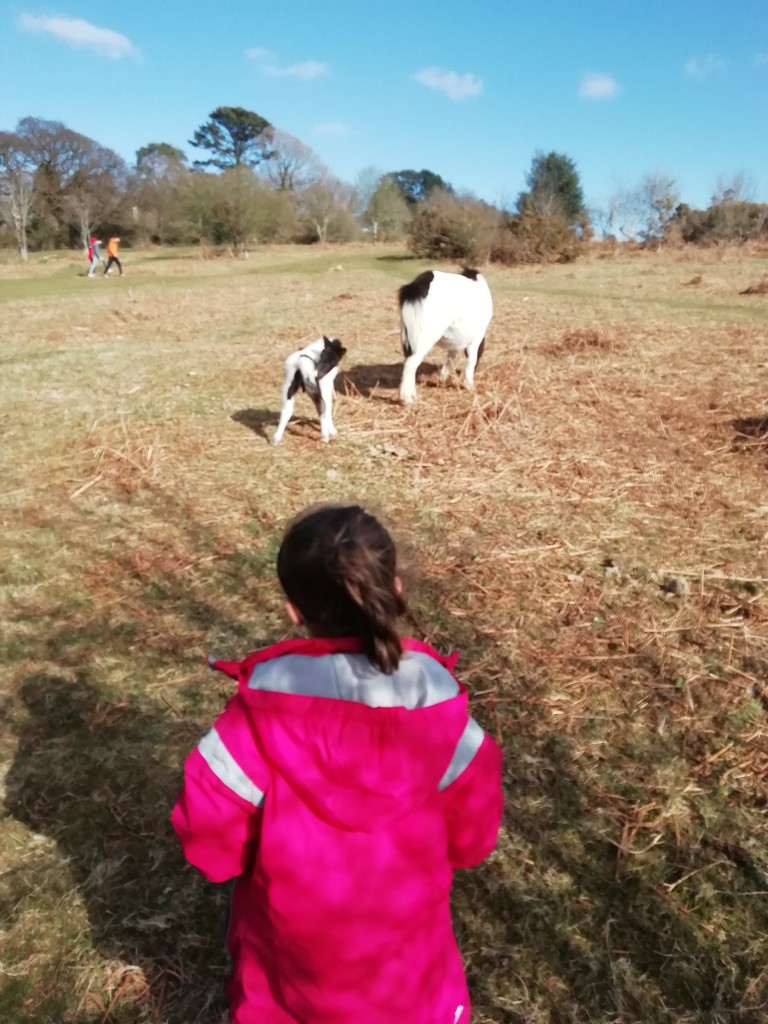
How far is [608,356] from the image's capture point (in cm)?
997

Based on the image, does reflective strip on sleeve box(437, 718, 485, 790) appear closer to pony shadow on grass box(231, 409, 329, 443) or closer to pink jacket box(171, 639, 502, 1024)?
pink jacket box(171, 639, 502, 1024)

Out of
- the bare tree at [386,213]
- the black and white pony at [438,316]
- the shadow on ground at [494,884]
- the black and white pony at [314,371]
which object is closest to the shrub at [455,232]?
the bare tree at [386,213]

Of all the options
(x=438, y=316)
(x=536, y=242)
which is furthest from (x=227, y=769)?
(x=536, y=242)

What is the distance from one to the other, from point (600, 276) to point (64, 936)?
22246 millimetres

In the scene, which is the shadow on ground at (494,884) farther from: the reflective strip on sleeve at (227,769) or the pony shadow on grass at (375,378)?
the pony shadow on grass at (375,378)

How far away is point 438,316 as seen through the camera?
25.8 feet

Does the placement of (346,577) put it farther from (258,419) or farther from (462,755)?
(258,419)

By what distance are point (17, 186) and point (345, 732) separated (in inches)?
1780

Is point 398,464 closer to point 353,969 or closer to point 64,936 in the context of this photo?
point 64,936

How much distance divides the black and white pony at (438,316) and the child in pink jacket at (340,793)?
21.8 ft

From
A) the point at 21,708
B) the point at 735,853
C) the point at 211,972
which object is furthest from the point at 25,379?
the point at 735,853

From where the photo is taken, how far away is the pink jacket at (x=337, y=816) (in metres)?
1.36

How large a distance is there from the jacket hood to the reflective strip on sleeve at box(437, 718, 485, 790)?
74 mm

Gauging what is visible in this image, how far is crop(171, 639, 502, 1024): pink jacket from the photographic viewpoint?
1.36 metres
